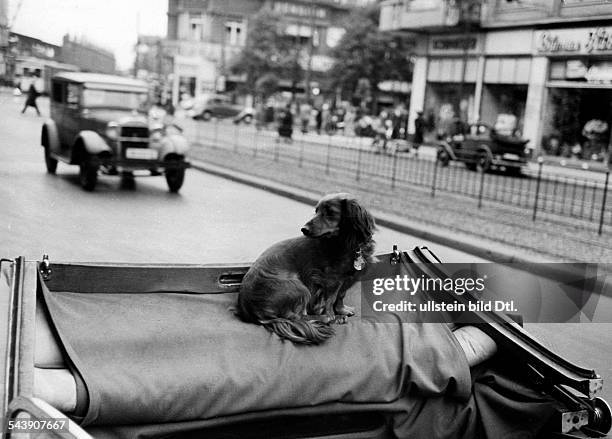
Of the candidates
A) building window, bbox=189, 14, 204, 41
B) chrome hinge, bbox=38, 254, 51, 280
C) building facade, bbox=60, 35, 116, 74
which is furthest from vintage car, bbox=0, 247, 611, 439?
building window, bbox=189, 14, 204, 41

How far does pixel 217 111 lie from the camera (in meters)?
43.0

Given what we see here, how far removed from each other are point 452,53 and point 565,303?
83.7 feet

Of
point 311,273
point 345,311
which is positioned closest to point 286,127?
point 345,311

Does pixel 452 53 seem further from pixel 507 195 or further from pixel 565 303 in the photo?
pixel 565 303

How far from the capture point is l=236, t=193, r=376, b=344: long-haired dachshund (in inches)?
133

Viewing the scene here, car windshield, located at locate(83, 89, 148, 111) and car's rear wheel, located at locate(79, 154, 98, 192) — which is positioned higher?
car windshield, located at locate(83, 89, 148, 111)

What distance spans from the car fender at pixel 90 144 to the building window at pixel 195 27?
21103mm

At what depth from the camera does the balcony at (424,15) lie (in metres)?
29.0

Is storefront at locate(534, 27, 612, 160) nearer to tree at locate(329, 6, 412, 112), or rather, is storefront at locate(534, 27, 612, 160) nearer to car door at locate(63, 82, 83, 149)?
car door at locate(63, 82, 83, 149)

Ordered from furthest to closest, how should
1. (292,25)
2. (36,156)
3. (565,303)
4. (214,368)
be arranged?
(292,25) → (36,156) → (565,303) → (214,368)

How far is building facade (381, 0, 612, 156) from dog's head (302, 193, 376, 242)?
52.3 feet

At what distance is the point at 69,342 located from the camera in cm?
290

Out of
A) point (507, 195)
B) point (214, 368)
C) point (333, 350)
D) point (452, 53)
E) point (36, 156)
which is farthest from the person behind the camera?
point (452, 53)

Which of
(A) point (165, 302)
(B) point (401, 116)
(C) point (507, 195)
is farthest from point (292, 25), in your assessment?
(A) point (165, 302)
